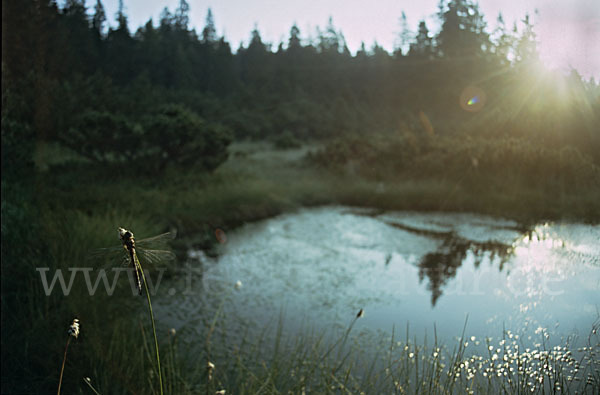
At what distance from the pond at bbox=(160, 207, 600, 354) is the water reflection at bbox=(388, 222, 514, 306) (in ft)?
0.05

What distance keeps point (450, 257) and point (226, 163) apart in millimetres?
8414

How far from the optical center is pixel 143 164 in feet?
31.2

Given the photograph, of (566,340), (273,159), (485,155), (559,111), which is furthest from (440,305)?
(273,159)

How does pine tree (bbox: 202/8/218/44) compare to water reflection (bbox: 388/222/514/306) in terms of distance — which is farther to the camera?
pine tree (bbox: 202/8/218/44)

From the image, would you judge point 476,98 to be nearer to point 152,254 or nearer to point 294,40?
point 152,254

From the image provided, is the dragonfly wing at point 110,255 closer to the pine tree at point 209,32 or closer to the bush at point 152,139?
the bush at point 152,139

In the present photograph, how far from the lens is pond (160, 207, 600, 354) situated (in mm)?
1413

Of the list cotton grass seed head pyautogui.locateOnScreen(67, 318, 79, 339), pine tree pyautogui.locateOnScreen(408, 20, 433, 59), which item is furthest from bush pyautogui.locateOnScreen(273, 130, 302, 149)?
cotton grass seed head pyautogui.locateOnScreen(67, 318, 79, 339)

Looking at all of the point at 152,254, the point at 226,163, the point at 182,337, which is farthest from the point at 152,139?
the point at 152,254

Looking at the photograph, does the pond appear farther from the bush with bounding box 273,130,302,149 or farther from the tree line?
the bush with bounding box 273,130,302,149

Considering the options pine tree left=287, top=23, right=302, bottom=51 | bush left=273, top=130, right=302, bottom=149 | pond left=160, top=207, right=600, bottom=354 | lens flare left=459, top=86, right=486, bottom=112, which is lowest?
pond left=160, top=207, right=600, bottom=354

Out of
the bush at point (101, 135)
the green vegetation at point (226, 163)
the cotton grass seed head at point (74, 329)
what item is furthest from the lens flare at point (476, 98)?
the bush at point (101, 135)

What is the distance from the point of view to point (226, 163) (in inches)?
491

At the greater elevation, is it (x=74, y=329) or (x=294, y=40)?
(x=294, y=40)
